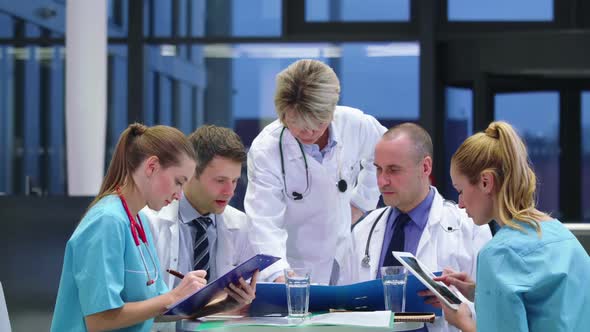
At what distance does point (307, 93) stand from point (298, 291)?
962 mm

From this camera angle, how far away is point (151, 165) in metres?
2.62

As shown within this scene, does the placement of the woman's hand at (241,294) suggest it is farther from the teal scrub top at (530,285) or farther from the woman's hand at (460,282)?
the teal scrub top at (530,285)

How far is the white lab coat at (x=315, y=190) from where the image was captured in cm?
351

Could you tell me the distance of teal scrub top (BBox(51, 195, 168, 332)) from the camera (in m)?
2.48

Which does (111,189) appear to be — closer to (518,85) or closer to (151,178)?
(151,178)

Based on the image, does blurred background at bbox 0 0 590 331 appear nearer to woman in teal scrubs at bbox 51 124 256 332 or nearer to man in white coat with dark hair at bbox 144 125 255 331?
man in white coat with dark hair at bbox 144 125 255 331

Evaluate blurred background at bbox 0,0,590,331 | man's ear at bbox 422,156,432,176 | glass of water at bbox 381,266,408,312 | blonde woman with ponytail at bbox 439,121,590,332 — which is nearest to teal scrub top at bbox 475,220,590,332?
blonde woman with ponytail at bbox 439,121,590,332

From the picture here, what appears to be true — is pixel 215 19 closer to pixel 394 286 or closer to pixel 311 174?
pixel 311 174

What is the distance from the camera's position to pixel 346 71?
7.67 metres

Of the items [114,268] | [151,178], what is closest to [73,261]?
[114,268]

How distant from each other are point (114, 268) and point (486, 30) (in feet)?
18.4

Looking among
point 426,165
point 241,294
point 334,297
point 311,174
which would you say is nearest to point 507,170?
point 334,297

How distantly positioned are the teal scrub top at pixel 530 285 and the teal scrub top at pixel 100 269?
35.9 inches

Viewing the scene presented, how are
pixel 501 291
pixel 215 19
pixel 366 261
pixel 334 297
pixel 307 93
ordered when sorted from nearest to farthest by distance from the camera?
pixel 501 291, pixel 334 297, pixel 366 261, pixel 307 93, pixel 215 19
